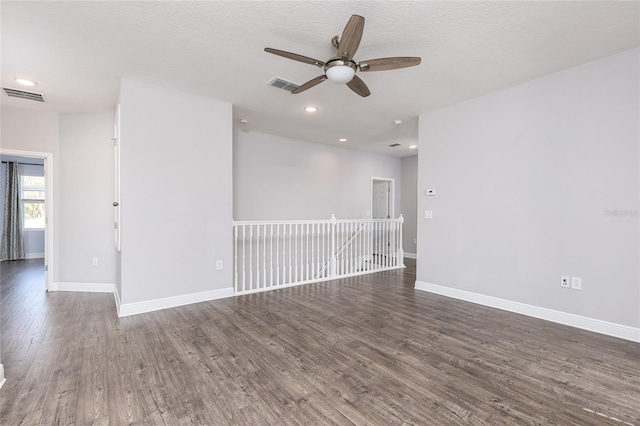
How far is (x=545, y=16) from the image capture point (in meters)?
2.22

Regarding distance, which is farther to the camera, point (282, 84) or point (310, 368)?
point (282, 84)

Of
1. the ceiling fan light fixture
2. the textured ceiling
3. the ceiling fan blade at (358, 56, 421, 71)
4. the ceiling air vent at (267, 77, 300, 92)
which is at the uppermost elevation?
the ceiling air vent at (267, 77, 300, 92)

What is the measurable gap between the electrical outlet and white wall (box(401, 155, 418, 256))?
4.71 meters

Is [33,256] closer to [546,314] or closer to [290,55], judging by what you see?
[290,55]

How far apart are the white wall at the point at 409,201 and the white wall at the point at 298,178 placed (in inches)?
26.3

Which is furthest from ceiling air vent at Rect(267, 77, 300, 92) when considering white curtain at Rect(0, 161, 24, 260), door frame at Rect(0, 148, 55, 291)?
white curtain at Rect(0, 161, 24, 260)

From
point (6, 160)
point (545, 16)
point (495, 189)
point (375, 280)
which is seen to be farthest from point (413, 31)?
point (6, 160)

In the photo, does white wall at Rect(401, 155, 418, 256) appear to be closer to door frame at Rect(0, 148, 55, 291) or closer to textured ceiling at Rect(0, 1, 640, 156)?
textured ceiling at Rect(0, 1, 640, 156)

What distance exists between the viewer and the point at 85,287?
4.50 metres

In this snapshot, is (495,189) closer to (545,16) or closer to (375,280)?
(545,16)

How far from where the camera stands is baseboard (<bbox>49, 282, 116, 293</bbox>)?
14.7 ft

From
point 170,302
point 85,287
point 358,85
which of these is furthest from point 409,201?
point 85,287

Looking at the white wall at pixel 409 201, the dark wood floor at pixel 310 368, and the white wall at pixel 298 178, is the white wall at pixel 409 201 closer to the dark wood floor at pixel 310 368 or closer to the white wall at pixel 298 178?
the white wall at pixel 298 178

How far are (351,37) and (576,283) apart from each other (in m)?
3.31
